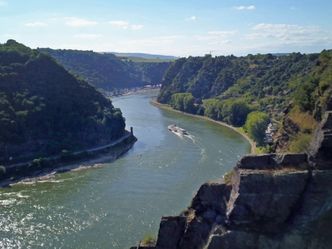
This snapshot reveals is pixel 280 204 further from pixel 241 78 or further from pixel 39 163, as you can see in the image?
pixel 241 78

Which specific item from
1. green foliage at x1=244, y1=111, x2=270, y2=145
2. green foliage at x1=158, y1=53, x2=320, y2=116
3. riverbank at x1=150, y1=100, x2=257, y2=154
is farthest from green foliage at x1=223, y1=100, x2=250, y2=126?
green foliage at x1=244, y1=111, x2=270, y2=145

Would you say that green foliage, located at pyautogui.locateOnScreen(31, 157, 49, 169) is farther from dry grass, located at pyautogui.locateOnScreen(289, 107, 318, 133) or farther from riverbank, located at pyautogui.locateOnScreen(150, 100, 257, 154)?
dry grass, located at pyautogui.locateOnScreen(289, 107, 318, 133)

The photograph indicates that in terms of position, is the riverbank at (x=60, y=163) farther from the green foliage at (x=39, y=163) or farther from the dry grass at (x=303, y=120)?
the dry grass at (x=303, y=120)

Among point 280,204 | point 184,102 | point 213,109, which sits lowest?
point 184,102

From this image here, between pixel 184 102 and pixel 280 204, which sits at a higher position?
pixel 280 204

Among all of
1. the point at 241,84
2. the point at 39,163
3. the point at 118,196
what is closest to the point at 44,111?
the point at 39,163

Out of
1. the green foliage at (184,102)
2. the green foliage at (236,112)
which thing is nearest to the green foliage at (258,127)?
the green foliage at (236,112)

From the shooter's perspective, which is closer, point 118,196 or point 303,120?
point 303,120

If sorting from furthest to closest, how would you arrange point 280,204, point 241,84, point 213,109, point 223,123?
point 241,84 < point 213,109 < point 223,123 < point 280,204
